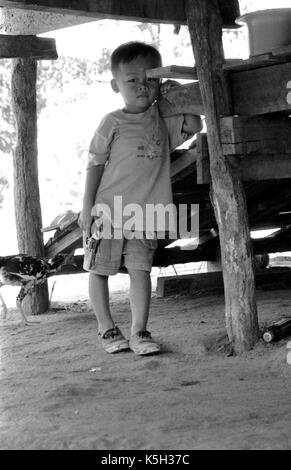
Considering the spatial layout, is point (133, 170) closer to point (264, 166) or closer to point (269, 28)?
point (264, 166)

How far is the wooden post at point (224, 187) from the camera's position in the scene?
504 cm

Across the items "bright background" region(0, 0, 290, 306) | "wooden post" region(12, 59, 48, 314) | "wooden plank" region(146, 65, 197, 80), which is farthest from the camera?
"bright background" region(0, 0, 290, 306)

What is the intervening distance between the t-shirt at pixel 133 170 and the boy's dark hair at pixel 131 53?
0.32 metres

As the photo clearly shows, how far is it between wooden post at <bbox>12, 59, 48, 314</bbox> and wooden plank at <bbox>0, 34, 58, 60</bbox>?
60 centimetres

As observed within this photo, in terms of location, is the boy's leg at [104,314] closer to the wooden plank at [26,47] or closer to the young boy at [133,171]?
the young boy at [133,171]

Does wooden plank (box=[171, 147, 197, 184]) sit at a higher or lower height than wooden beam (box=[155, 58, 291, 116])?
→ lower

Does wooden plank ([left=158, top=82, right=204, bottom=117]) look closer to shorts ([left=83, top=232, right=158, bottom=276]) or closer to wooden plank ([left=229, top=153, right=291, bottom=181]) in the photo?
wooden plank ([left=229, top=153, right=291, bottom=181])

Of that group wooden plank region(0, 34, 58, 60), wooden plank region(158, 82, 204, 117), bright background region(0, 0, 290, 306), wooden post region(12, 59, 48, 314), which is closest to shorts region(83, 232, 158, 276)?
wooden plank region(158, 82, 204, 117)

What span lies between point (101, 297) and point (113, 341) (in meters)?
0.30

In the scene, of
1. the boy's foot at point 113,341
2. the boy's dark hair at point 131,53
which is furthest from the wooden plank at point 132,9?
the boy's foot at point 113,341

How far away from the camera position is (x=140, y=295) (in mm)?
5207

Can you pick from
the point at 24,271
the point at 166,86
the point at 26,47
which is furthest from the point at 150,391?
the point at 26,47

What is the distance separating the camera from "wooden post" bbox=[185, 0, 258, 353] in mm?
5035
